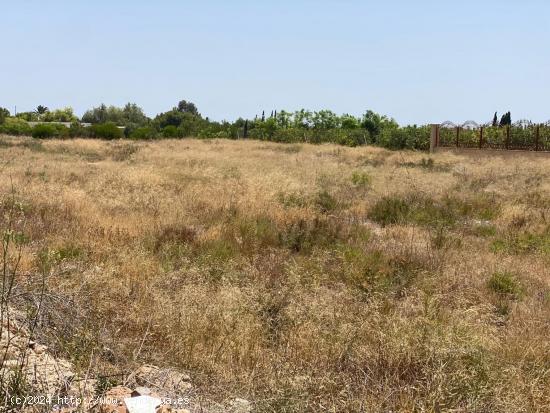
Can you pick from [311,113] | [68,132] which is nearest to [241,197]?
[68,132]

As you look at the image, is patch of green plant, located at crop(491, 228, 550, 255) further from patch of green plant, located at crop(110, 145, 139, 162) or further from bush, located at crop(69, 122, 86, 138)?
bush, located at crop(69, 122, 86, 138)

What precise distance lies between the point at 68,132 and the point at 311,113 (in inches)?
938

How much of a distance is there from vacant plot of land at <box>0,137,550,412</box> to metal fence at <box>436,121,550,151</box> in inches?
698

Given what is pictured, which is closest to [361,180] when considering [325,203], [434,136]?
[325,203]

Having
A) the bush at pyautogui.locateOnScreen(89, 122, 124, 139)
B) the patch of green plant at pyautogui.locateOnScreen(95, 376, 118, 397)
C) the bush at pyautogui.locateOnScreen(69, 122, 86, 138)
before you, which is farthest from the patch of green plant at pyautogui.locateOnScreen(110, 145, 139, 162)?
the patch of green plant at pyautogui.locateOnScreen(95, 376, 118, 397)

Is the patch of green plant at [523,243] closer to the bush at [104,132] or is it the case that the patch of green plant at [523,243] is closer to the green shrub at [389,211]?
the green shrub at [389,211]

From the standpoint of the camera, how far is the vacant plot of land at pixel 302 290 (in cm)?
353

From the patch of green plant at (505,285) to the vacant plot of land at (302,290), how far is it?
17 millimetres

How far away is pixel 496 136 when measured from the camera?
30.7 m

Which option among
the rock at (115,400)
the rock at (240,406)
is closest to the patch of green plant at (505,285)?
the rock at (240,406)

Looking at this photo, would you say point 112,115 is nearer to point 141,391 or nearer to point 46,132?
point 46,132

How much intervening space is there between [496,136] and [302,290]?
93.6 ft

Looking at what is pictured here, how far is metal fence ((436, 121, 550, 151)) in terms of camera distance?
1111 inches

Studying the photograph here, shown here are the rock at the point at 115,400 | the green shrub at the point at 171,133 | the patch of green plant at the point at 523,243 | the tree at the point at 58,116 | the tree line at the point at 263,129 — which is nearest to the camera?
the rock at the point at 115,400
